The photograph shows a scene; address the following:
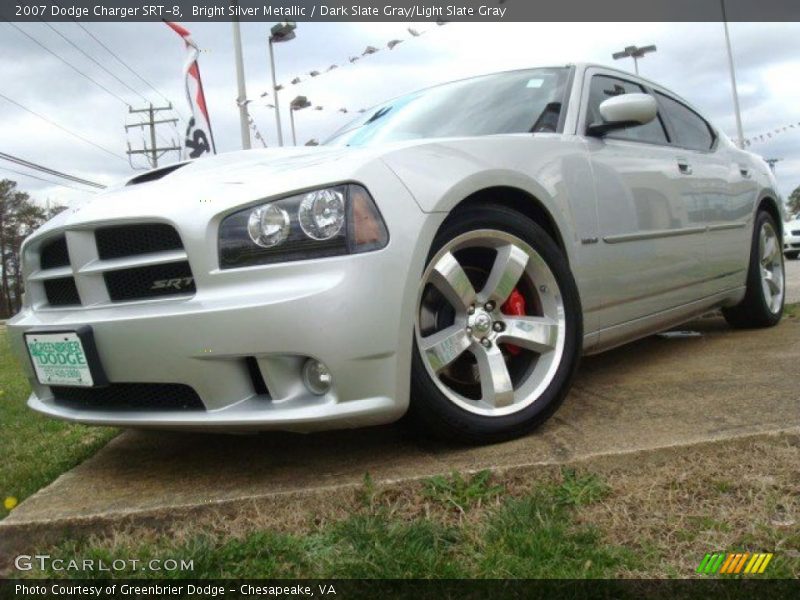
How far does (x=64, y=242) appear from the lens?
2.46 m

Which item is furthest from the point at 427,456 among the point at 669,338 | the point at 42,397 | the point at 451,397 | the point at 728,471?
the point at 669,338

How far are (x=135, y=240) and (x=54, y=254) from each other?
1.55ft

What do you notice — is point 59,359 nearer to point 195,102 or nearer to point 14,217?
point 195,102

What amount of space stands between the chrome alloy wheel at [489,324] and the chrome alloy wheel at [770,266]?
2.64m

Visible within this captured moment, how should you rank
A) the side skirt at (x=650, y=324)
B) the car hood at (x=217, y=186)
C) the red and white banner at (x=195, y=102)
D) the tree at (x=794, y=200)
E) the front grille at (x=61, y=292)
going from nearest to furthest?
the car hood at (x=217, y=186) → the front grille at (x=61, y=292) → the side skirt at (x=650, y=324) → the red and white banner at (x=195, y=102) → the tree at (x=794, y=200)

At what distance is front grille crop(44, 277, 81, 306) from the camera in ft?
7.96

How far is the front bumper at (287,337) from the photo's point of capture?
2002 mm

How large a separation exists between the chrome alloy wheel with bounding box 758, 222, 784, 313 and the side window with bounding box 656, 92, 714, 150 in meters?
0.76

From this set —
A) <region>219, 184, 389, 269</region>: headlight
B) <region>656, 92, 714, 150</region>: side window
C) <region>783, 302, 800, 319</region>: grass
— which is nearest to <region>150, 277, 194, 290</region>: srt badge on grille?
<region>219, 184, 389, 269</region>: headlight

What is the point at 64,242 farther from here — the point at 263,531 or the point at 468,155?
the point at 468,155

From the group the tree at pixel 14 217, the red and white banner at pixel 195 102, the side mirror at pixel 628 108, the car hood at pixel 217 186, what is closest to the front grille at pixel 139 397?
the car hood at pixel 217 186

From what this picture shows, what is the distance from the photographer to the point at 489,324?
7.98ft

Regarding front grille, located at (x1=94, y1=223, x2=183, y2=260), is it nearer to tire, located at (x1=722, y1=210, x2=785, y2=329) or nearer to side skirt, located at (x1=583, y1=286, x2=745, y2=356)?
side skirt, located at (x1=583, y1=286, x2=745, y2=356)

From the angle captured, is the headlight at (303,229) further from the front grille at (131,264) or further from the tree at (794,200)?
the tree at (794,200)
